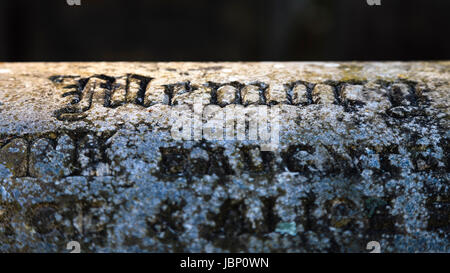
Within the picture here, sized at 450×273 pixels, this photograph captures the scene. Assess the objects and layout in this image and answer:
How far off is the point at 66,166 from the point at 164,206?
0.31 metres
